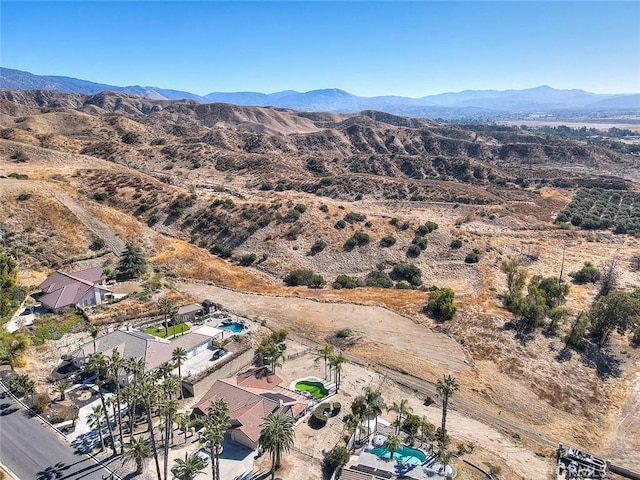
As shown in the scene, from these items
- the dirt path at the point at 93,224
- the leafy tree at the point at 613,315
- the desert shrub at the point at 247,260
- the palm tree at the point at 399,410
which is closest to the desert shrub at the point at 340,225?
the desert shrub at the point at 247,260

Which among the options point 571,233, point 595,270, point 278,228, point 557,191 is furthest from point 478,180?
point 278,228

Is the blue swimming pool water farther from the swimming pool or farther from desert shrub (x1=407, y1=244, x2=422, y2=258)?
desert shrub (x1=407, y1=244, x2=422, y2=258)

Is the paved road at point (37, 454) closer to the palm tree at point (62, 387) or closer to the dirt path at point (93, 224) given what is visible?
the palm tree at point (62, 387)

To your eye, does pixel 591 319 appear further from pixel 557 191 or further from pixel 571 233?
pixel 557 191

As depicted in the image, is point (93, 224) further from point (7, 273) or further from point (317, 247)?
point (317, 247)

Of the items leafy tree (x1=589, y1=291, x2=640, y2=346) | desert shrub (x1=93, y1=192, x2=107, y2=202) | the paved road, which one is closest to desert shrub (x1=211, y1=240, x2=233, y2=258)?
desert shrub (x1=93, y1=192, x2=107, y2=202)

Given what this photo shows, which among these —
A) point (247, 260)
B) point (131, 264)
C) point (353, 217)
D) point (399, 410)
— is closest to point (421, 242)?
point (353, 217)
